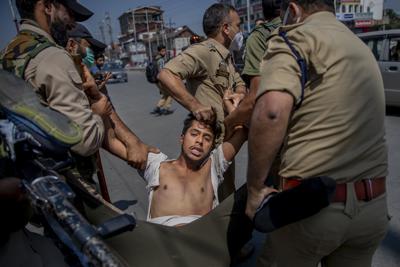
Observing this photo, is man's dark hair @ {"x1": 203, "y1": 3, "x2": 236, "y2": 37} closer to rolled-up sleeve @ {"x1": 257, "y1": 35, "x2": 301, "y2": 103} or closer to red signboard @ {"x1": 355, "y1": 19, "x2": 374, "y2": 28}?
rolled-up sleeve @ {"x1": 257, "y1": 35, "x2": 301, "y2": 103}

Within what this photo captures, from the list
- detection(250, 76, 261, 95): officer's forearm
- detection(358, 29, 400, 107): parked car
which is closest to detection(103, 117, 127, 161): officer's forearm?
detection(250, 76, 261, 95): officer's forearm

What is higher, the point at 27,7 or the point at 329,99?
the point at 27,7

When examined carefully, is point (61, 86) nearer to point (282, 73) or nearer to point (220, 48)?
point (282, 73)

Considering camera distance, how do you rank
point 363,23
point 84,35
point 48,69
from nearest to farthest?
point 48,69
point 84,35
point 363,23

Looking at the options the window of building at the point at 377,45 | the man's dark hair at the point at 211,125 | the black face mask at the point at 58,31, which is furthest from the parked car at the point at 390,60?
the black face mask at the point at 58,31

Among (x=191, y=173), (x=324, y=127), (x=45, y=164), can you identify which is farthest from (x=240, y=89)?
(x=45, y=164)

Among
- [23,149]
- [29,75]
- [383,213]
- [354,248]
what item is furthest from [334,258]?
[29,75]

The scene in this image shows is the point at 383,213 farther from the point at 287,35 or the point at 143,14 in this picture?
the point at 143,14

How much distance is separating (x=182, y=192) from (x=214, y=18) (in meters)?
1.28

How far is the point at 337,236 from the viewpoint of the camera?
1.36 m

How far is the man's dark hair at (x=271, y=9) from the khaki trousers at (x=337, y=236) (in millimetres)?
1529

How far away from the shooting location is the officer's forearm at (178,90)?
2262 millimetres

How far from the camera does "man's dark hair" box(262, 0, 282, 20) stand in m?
2.40

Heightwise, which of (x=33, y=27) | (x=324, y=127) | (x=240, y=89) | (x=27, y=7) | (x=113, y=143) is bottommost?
(x=113, y=143)
